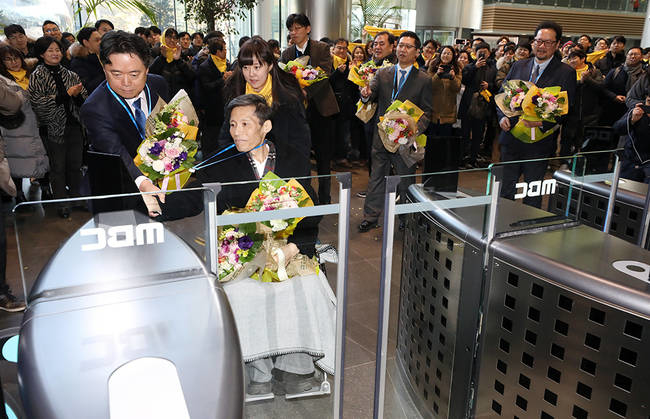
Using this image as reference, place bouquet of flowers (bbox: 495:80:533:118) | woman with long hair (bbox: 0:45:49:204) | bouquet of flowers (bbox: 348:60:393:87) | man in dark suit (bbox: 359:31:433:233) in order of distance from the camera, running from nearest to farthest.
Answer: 1. bouquet of flowers (bbox: 495:80:533:118)
2. woman with long hair (bbox: 0:45:49:204)
3. man in dark suit (bbox: 359:31:433:233)
4. bouquet of flowers (bbox: 348:60:393:87)

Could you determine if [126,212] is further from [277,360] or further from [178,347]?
[277,360]

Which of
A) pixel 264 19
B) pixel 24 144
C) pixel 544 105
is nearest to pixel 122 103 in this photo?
pixel 24 144

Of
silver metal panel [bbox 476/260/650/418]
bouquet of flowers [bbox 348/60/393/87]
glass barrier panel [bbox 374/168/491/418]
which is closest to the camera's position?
silver metal panel [bbox 476/260/650/418]

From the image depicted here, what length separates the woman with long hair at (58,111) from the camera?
438 centimetres

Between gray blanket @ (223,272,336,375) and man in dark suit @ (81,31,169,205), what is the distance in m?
0.91

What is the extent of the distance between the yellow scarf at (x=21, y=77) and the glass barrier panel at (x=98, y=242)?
3919 mm

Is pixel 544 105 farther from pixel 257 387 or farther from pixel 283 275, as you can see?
pixel 257 387

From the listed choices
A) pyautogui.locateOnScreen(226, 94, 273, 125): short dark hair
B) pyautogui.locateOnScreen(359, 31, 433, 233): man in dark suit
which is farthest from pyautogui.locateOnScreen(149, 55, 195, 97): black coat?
pyautogui.locateOnScreen(226, 94, 273, 125): short dark hair

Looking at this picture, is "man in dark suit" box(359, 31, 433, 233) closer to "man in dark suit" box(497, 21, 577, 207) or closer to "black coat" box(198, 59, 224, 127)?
"man in dark suit" box(497, 21, 577, 207)

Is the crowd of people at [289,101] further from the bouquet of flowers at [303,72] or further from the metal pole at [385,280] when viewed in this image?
the bouquet of flowers at [303,72]

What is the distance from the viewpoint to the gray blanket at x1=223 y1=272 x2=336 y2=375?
1.67 metres

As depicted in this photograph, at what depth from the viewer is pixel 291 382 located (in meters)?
1.96

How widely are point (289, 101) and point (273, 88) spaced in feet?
0.41

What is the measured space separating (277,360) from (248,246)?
43 cm
